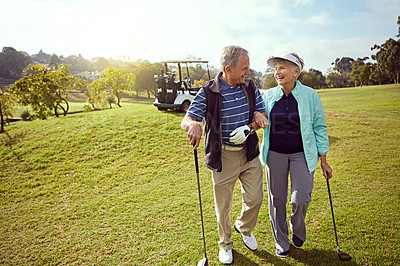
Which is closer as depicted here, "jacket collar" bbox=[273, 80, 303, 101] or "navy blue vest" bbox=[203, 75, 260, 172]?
"navy blue vest" bbox=[203, 75, 260, 172]

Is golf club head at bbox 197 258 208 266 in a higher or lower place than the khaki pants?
lower

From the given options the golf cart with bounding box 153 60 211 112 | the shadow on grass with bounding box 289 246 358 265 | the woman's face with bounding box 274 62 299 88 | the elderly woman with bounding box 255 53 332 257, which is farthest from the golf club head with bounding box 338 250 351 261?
the golf cart with bounding box 153 60 211 112

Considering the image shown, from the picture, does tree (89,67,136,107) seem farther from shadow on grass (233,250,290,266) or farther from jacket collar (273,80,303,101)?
shadow on grass (233,250,290,266)

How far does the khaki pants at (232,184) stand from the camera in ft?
8.87

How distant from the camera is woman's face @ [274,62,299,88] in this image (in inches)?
104

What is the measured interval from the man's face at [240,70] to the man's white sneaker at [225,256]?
198 centimetres

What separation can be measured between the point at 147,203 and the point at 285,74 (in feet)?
10.9

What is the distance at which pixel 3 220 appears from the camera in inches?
172

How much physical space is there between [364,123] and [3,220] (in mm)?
11918

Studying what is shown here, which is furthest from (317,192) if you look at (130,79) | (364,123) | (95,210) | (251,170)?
(130,79)

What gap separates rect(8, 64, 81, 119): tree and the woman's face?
537 inches

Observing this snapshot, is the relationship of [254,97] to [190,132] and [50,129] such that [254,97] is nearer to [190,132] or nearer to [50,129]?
[190,132]

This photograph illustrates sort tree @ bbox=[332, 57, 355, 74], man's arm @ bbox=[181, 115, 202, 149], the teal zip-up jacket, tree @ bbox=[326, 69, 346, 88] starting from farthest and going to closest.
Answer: tree @ bbox=[332, 57, 355, 74]
tree @ bbox=[326, 69, 346, 88]
the teal zip-up jacket
man's arm @ bbox=[181, 115, 202, 149]

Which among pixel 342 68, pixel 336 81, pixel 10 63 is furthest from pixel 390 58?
pixel 10 63
